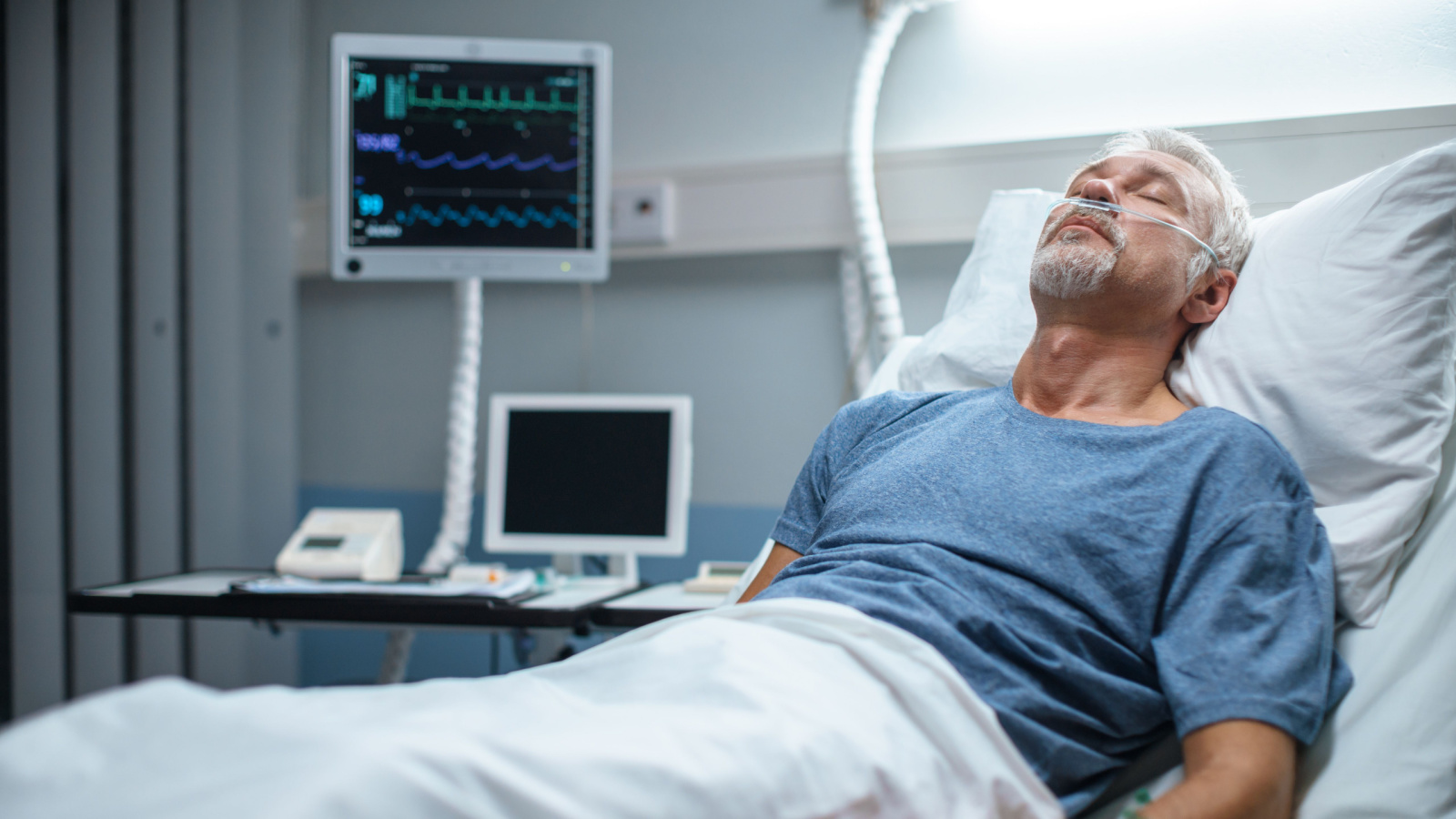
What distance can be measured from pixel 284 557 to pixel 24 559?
0.94 metres

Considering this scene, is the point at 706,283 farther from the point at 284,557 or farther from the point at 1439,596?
the point at 1439,596

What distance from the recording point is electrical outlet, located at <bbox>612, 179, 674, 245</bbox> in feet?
6.55

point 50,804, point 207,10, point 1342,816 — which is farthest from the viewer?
point 207,10

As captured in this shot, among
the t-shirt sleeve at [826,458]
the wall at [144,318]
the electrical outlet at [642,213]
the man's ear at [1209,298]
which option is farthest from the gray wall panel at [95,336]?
the man's ear at [1209,298]

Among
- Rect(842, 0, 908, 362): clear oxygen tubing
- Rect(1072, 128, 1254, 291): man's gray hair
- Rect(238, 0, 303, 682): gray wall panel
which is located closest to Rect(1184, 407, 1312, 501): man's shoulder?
Rect(1072, 128, 1254, 291): man's gray hair

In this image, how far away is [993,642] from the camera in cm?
90

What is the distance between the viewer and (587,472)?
1792 mm

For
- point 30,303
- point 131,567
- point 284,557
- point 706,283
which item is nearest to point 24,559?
point 131,567

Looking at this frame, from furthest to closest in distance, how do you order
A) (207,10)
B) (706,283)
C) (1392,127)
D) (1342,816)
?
(207,10), (706,283), (1392,127), (1342,816)

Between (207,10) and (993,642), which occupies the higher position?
(207,10)

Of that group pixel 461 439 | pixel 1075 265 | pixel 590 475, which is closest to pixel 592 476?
pixel 590 475

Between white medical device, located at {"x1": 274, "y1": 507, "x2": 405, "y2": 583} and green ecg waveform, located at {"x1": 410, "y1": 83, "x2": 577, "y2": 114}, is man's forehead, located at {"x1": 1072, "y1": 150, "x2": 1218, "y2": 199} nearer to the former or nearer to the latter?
green ecg waveform, located at {"x1": 410, "y1": 83, "x2": 577, "y2": 114}

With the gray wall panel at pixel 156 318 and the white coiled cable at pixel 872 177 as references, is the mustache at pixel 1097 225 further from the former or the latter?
the gray wall panel at pixel 156 318

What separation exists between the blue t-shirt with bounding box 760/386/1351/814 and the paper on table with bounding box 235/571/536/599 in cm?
63
